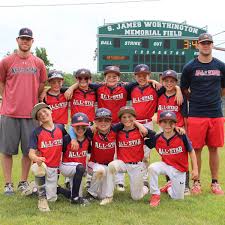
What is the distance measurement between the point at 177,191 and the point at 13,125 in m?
2.55

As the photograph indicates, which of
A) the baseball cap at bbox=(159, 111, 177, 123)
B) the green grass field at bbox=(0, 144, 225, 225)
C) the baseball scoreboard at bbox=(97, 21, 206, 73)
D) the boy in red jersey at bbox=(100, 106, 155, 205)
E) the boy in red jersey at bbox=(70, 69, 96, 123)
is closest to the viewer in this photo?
the green grass field at bbox=(0, 144, 225, 225)

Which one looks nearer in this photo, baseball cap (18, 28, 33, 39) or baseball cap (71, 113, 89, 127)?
baseball cap (71, 113, 89, 127)

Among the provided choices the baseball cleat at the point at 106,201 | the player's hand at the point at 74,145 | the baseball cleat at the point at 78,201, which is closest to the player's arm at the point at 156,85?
the player's hand at the point at 74,145

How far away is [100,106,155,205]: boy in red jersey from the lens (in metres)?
6.23

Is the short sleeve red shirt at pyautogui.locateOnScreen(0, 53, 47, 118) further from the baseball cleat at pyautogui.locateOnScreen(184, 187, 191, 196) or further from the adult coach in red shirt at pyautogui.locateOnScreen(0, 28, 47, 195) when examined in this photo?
the baseball cleat at pyautogui.locateOnScreen(184, 187, 191, 196)

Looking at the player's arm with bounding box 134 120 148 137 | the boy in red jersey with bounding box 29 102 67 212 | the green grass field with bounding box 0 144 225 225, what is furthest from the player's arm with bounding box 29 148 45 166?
the player's arm with bounding box 134 120 148 137

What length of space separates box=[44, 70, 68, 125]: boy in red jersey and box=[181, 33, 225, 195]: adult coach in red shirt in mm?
1889

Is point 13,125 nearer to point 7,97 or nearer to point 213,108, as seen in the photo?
point 7,97

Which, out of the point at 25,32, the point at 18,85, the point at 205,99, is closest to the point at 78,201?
the point at 18,85

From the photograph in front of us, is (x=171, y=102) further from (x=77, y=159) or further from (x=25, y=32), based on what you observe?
(x=25, y=32)

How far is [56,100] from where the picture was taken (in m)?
6.75

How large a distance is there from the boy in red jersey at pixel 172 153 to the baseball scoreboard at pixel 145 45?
16.2 m

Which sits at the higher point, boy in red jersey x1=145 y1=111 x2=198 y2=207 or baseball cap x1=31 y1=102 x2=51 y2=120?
baseball cap x1=31 y1=102 x2=51 y2=120

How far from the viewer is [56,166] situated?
19.8 feet
